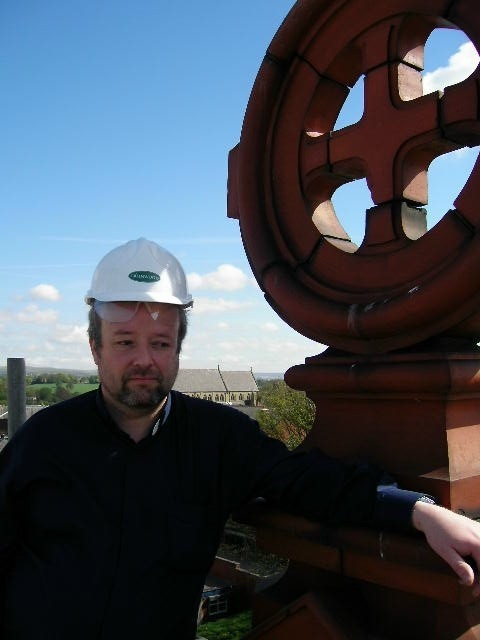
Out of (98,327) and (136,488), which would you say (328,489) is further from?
(98,327)

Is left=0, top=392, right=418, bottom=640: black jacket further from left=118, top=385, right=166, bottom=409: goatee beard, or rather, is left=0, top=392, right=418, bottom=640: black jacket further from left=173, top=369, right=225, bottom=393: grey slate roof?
left=173, top=369, right=225, bottom=393: grey slate roof

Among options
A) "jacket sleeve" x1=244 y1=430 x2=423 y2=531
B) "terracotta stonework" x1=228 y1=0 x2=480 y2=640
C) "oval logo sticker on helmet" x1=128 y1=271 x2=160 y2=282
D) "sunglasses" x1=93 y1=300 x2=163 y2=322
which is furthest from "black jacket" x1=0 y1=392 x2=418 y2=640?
"oval logo sticker on helmet" x1=128 y1=271 x2=160 y2=282

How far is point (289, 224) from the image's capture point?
2.44 metres

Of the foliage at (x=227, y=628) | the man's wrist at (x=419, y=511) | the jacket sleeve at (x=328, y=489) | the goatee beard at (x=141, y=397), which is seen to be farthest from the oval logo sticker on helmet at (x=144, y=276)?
the foliage at (x=227, y=628)

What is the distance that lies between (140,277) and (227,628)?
1.52 metres

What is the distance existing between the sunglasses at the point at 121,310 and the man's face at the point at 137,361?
12 mm

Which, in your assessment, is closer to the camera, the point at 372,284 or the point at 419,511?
the point at 419,511

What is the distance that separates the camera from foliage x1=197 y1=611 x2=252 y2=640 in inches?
101

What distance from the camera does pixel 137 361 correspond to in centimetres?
201

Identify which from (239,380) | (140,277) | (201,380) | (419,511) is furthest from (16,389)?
(239,380)

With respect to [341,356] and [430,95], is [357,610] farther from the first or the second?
[430,95]

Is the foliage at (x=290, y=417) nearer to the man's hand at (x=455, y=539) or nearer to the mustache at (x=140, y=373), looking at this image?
the mustache at (x=140, y=373)

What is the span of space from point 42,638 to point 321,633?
0.80 m

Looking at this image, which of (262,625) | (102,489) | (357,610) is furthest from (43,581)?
(357,610)
